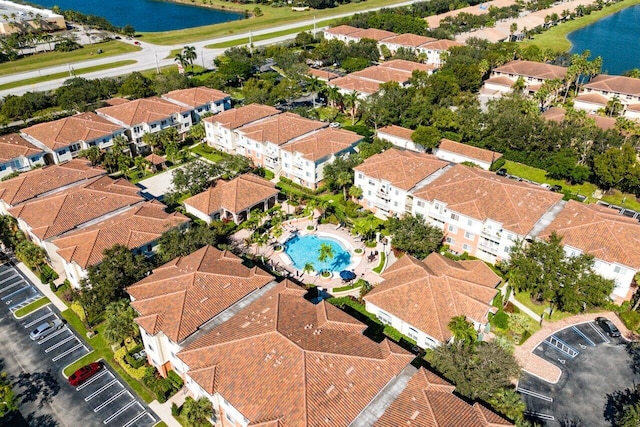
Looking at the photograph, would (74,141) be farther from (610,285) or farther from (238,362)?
(610,285)

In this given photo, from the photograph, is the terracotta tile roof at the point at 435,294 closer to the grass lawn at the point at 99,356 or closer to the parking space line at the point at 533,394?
the parking space line at the point at 533,394

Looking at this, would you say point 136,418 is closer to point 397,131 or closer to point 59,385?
point 59,385

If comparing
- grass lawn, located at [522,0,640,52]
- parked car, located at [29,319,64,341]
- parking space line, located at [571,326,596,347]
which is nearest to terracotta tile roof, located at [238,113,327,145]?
parked car, located at [29,319,64,341]

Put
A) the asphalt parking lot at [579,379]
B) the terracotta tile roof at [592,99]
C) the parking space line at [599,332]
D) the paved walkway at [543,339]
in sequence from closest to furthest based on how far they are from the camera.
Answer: the asphalt parking lot at [579,379], the paved walkway at [543,339], the parking space line at [599,332], the terracotta tile roof at [592,99]

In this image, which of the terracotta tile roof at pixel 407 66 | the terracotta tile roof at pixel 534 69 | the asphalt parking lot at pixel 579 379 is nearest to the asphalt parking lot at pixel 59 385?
the asphalt parking lot at pixel 579 379

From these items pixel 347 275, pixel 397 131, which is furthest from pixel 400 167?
pixel 397 131

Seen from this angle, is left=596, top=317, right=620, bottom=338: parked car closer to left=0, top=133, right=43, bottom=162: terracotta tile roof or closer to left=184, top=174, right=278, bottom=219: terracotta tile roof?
left=184, top=174, right=278, bottom=219: terracotta tile roof

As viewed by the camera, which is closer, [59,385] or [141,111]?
[59,385]
